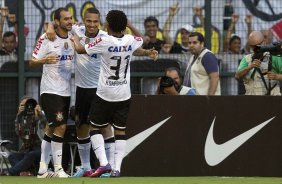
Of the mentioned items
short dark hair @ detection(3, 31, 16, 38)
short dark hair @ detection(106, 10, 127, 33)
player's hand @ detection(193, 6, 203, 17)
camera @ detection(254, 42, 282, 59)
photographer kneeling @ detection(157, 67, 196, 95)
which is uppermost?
player's hand @ detection(193, 6, 203, 17)

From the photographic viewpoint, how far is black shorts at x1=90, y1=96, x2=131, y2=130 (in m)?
13.6

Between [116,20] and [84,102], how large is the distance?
5.34 feet

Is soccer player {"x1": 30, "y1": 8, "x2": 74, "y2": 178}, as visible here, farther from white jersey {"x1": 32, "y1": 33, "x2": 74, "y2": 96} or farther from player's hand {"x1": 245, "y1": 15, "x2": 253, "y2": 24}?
player's hand {"x1": 245, "y1": 15, "x2": 253, "y2": 24}

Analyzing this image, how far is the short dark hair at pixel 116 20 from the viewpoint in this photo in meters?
13.3

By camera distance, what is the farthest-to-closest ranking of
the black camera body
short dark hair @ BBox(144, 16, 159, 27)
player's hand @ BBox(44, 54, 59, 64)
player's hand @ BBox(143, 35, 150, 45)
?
1. short dark hair @ BBox(144, 16, 159, 27)
2. player's hand @ BBox(143, 35, 150, 45)
3. the black camera body
4. player's hand @ BBox(44, 54, 59, 64)

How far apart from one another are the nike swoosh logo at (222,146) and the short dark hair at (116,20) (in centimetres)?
251

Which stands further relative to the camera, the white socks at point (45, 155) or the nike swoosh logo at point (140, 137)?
the nike swoosh logo at point (140, 137)

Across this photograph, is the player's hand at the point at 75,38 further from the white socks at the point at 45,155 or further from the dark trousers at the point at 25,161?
the dark trousers at the point at 25,161

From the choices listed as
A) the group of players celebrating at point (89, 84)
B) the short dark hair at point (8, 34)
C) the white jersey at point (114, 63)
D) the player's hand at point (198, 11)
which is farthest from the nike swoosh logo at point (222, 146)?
the short dark hair at point (8, 34)

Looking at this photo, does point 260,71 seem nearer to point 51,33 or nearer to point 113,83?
point 113,83

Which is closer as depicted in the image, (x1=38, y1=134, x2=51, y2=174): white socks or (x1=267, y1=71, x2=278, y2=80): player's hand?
(x1=38, y1=134, x2=51, y2=174): white socks

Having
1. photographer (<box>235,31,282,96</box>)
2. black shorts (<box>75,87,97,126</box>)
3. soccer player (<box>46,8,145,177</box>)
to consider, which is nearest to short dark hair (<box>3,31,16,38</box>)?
soccer player (<box>46,8,145,177</box>)

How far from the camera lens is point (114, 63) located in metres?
13.4

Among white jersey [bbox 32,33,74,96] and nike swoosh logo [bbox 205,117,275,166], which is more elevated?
white jersey [bbox 32,33,74,96]
